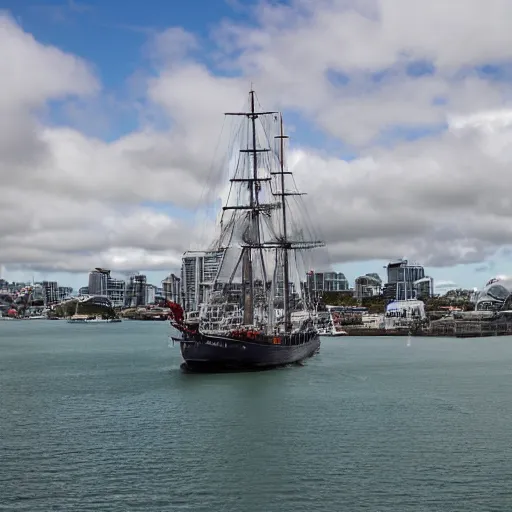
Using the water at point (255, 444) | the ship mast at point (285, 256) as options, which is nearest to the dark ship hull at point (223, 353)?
the water at point (255, 444)

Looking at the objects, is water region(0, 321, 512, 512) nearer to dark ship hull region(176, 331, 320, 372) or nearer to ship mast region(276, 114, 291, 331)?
dark ship hull region(176, 331, 320, 372)

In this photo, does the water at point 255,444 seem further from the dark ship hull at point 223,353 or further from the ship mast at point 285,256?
the ship mast at point 285,256

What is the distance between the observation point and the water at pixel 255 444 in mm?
27906

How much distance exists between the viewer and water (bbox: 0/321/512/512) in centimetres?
2791

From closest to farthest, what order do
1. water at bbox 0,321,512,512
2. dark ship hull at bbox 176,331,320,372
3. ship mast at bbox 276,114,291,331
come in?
water at bbox 0,321,512,512 → dark ship hull at bbox 176,331,320,372 → ship mast at bbox 276,114,291,331

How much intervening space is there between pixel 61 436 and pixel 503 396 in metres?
33.0

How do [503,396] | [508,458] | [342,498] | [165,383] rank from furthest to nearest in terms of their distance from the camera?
[165,383], [503,396], [508,458], [342,498]

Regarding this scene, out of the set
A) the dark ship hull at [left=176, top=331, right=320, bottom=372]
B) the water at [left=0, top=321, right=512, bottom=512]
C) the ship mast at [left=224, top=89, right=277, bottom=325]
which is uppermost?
the ship mast at [left=224, top=89, right=277, bottom=325]

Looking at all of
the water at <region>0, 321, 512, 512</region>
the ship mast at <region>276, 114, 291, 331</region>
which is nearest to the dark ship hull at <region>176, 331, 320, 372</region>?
the water at <region>0, 321, 512, 512</region>

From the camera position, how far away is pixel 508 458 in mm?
33844

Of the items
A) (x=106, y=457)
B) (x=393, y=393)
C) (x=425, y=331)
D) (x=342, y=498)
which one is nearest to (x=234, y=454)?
(x=106, y=457)

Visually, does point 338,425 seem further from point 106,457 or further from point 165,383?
point 165,383

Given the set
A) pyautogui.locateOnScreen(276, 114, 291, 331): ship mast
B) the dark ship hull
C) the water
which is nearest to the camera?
the water

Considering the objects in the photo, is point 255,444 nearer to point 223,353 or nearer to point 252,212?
point 223,353
